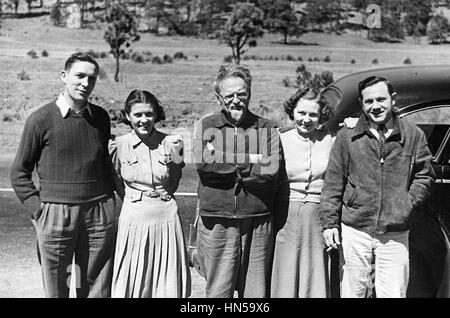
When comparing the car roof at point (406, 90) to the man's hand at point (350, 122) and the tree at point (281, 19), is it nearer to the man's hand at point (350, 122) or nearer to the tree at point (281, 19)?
the man's hand at point (350, 122)

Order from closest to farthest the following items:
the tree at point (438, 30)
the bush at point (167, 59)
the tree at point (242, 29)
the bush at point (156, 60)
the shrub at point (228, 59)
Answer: the bush at point (156, 60), the bush at point (167, 59), the shrub at point (228, 59), the tree at point (438, 30), the tree at point (242, 29)

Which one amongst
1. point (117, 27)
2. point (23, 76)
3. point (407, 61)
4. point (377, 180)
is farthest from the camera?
point (117, 27)

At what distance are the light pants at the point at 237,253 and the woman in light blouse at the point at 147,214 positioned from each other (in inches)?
8.7

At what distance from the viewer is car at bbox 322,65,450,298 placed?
4.27 meters

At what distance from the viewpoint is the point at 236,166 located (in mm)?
4113

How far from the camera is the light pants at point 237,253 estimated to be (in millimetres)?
4199

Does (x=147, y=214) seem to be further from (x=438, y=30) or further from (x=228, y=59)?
(x=438, y=30)

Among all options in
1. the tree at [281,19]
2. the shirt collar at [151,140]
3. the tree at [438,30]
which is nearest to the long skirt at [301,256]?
the shirt collar at [151,140]

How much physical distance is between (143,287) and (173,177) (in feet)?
2.33

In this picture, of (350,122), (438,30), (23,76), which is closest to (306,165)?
(350,122)

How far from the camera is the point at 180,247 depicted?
430 centimetres

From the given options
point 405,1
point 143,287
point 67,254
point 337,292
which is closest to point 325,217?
point 337,292

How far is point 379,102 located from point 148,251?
1661 millimetres

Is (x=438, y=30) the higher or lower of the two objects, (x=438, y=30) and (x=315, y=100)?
the higher
